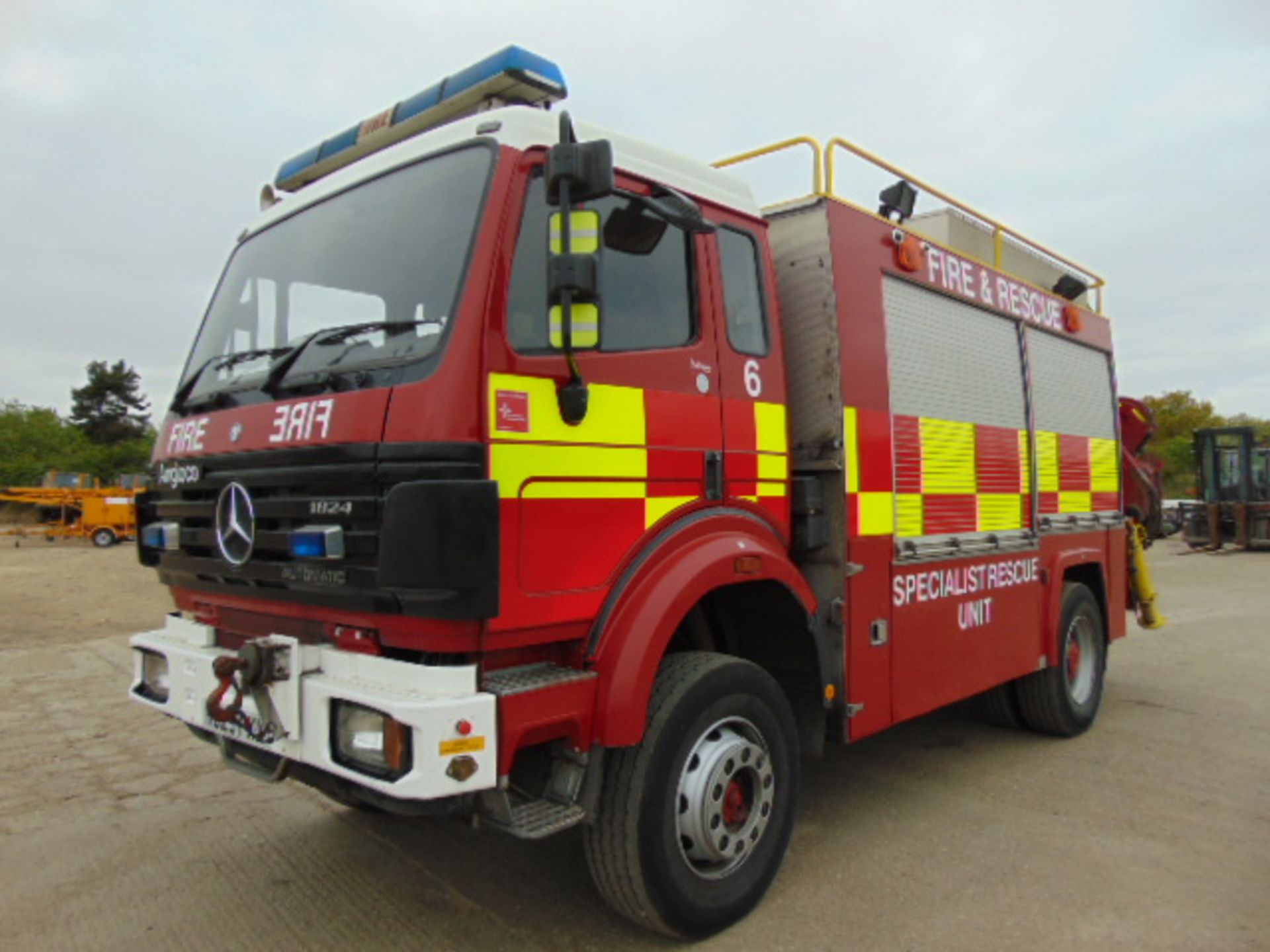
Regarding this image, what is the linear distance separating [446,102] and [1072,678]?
5116 mm

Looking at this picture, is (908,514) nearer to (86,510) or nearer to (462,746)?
(462,746)

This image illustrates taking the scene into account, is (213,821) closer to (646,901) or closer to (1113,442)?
(646,901)

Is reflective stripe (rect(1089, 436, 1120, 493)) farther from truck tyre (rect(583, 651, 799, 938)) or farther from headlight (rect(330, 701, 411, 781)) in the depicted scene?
headlight (rect(330, 701, 411, 781))

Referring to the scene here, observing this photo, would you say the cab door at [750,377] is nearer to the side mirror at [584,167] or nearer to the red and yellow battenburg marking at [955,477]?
the red and yellow battenburg marking at [955,477]

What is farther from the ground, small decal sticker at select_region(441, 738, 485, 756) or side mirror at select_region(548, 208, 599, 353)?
side mirror at select_region(548, 208, 599, 353)

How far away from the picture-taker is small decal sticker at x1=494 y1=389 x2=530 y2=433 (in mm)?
2629

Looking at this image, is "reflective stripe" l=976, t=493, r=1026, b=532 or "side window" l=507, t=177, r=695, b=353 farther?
"reflective stripe" l=976, t=493, r=1026, b=532

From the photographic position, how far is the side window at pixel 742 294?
11.6 feet

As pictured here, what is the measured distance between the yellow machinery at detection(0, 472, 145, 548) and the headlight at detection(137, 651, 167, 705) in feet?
70.1

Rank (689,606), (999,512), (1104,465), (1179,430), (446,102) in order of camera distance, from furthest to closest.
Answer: (1179,430) → (1104,465) → (999,512) → (446,102) → (689,606)

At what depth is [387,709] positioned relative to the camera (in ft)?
8.00

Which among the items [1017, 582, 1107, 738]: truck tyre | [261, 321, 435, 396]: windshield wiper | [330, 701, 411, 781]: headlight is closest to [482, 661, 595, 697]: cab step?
[330, 701, 411, 781]: headlight

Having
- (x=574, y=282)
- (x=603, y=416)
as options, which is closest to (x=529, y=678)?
(x=603, y=416)

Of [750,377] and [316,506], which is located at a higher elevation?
[750,377]
